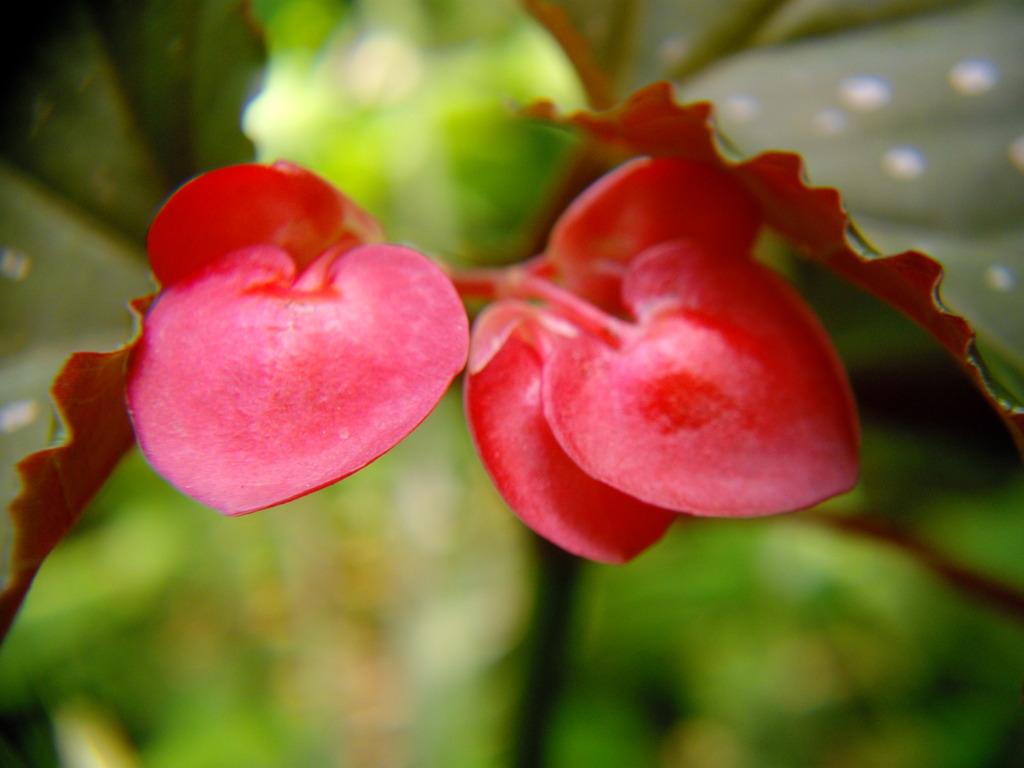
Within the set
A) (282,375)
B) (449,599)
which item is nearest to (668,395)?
(282,375)

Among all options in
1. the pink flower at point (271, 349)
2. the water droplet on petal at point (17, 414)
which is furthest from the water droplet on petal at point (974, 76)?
the water droplet on petal at point (17, 414)

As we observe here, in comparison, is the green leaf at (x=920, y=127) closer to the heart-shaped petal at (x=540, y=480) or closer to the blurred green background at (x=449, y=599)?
the heart-shaped petal at (x=540, y=480)

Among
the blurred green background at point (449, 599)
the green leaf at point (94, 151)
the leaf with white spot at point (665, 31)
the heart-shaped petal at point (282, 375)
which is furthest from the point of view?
the blurred green background at point (449, 599)

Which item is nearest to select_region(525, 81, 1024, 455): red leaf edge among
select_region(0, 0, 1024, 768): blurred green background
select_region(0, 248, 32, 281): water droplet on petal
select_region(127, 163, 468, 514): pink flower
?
select_region(127, 163, 468, 514): pink flower

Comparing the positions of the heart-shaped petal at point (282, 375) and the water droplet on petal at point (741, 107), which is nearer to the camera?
the heart-shaped petal at point (282, 375)

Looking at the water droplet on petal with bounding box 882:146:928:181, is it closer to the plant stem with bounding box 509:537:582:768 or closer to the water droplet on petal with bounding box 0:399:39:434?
the plant stem with bounding box 509:537:582:768

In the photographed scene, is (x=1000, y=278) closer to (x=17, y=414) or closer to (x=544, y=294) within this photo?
(x=544, y=294)
